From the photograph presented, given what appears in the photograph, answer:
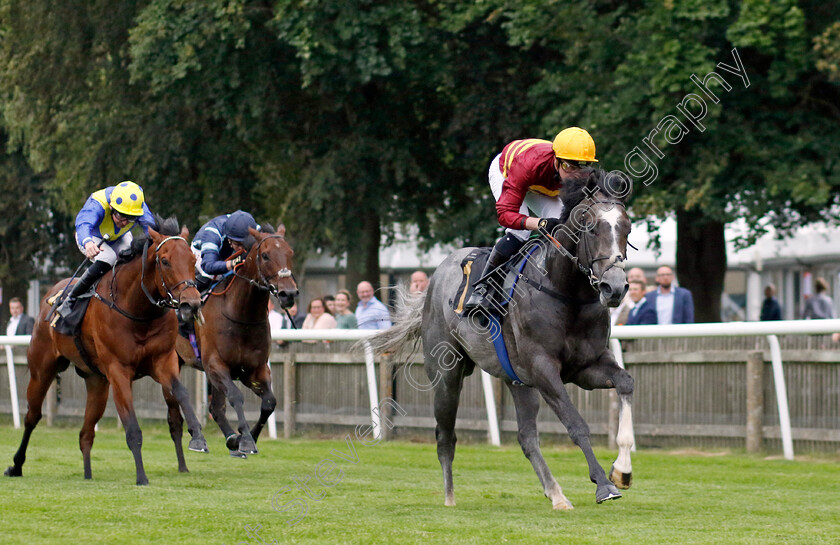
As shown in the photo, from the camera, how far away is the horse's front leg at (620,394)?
6.05 metres

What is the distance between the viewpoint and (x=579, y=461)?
984 cm

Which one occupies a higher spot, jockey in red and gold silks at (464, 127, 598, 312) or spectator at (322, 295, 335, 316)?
jockey in red and gold silks at (464, 127, 598, 312)

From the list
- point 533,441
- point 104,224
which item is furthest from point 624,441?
point 104,224

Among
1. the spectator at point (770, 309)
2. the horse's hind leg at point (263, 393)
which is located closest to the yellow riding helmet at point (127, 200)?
the horse's hind leg at point (263, 393)

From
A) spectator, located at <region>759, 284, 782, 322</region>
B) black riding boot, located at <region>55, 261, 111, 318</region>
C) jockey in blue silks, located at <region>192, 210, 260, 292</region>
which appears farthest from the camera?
spectator, located at <region>759, 284, 782, 322</region>

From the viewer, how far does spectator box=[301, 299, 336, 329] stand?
12852mm

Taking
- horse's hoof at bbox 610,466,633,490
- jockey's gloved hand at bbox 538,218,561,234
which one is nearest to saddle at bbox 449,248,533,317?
jockey's gloved hand at bbox 538,218,561,234

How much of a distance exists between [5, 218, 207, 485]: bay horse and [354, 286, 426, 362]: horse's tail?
1436 mm

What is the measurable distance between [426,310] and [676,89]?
7.64m

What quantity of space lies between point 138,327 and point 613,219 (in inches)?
141

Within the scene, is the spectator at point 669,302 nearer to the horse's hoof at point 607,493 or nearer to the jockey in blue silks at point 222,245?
the jockey in blue silks at point 222,245

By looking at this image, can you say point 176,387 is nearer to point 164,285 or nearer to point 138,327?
point 138,327

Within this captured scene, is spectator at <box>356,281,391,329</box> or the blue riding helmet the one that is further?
spectator at <box>356,281,391,329</box>

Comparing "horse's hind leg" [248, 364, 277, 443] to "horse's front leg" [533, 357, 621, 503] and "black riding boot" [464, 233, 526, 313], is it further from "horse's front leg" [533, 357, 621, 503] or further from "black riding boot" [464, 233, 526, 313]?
"horse's front leg" [533, 357, 621, 503]
